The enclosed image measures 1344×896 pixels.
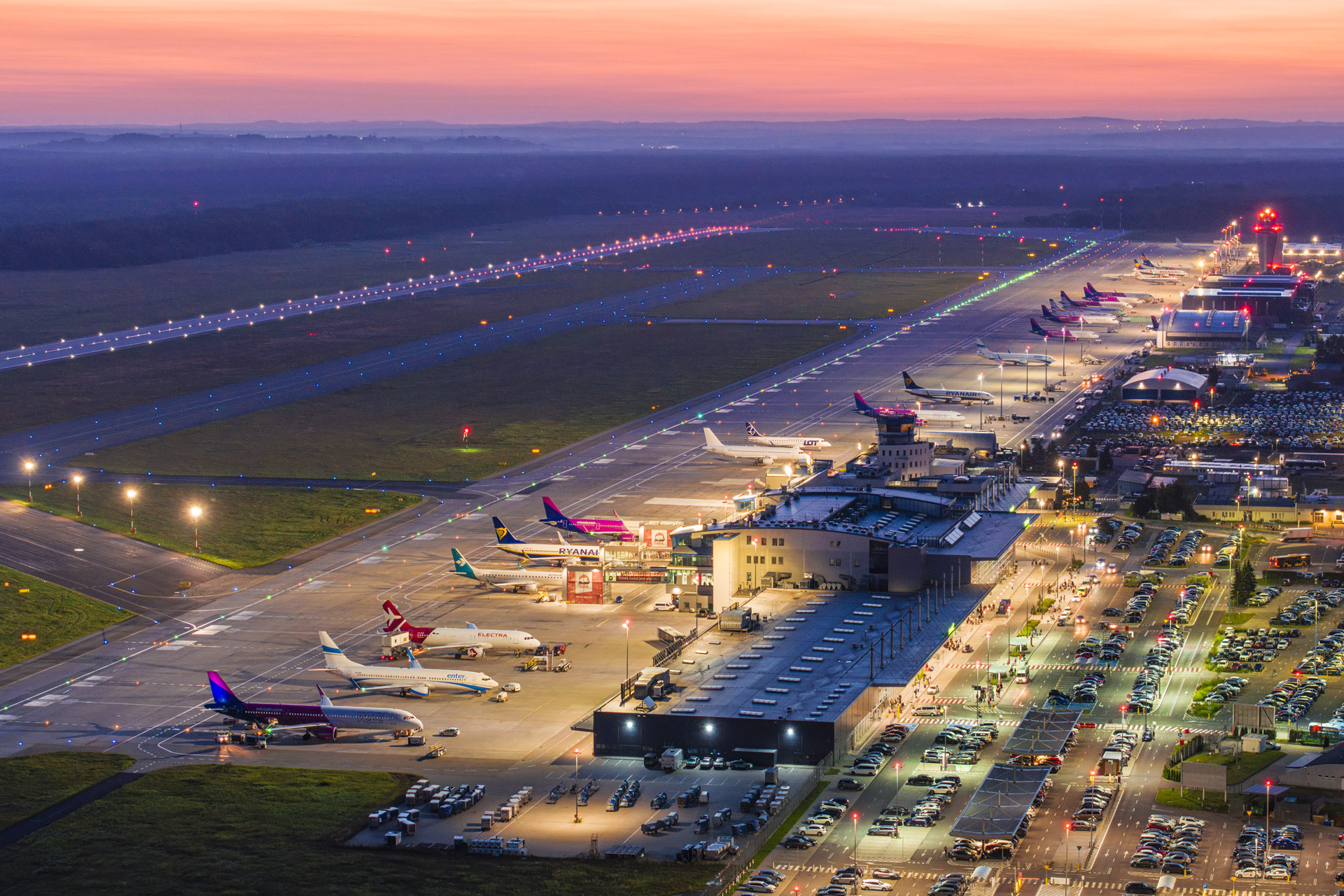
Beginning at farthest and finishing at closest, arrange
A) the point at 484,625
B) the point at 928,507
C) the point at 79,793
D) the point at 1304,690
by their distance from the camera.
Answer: the point at 928,507
the point at 484,625
the point at 1304,690
the point at 79,793

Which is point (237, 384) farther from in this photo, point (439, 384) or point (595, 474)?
point (595, 474)

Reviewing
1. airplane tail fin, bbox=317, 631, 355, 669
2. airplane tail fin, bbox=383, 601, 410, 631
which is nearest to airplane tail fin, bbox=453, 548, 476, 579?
airplane tail fin, bbox=383, 601, 410, 631

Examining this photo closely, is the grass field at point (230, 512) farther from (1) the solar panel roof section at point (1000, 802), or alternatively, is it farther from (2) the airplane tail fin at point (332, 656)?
(1) the solar panel roof section at point (1000, 802)

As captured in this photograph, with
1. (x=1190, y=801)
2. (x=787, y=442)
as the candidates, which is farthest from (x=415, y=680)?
(x=787, y=442)

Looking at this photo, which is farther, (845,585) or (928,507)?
(928,507)

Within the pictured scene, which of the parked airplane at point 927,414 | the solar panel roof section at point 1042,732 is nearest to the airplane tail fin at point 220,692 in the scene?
the solar panel roof section at point 1042,732

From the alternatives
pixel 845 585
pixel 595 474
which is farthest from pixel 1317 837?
pixel 595 474
